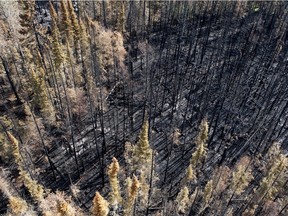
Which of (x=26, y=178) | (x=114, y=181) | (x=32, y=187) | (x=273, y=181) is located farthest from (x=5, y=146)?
(x=273, y=181)

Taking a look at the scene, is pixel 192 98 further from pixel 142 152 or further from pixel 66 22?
pixel 66 22

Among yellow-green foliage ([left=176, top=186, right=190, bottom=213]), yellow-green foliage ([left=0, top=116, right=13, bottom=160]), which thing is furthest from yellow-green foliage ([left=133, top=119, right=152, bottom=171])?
yellow-green foliage ([left=0, top=116, right=13, bottom=160])

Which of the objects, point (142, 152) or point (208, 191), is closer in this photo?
point (142, 152)

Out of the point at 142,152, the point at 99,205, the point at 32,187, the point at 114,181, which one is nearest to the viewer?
the point at 99,205

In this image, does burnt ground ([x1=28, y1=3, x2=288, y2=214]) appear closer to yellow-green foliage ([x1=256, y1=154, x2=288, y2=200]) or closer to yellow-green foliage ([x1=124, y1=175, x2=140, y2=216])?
yellow-green foliage ([x1=124, y1=175, x2=140, y2=216])

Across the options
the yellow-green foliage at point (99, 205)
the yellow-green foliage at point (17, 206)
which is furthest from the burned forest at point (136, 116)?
the yellow-green foliage at point (17, 206)

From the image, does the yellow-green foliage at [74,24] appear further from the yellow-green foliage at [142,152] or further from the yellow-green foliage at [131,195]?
the yellow-green foliage at [131,195]
